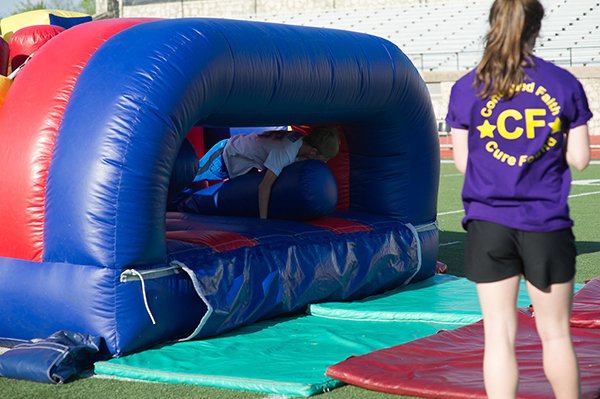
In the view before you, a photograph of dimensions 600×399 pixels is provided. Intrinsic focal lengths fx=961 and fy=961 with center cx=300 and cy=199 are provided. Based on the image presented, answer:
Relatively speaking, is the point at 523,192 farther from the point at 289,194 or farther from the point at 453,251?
the point at 453,251

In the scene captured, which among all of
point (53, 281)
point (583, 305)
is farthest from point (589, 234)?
point (53, 281)

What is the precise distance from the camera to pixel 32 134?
4.73 meters

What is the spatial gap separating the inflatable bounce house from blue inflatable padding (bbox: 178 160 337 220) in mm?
12

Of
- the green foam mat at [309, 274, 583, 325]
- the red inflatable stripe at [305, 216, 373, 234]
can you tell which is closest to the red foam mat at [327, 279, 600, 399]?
the green foam mat at [309, 274, 583, 325]

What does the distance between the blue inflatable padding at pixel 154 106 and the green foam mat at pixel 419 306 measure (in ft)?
3.76

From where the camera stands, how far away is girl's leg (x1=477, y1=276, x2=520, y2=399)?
9.64 ft

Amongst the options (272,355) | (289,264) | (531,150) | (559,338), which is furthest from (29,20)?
(559,338)

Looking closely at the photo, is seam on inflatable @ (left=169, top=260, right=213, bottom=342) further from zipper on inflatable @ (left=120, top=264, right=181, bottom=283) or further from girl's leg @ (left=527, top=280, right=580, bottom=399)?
girl's leg @ (left=527, top=280, right=580, bottom=399)

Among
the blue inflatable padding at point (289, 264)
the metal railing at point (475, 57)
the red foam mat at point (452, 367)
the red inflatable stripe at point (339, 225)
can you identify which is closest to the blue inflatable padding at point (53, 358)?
the blue inflatable padding at point (289, 264)

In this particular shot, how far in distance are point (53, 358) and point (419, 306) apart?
2241 millimetres

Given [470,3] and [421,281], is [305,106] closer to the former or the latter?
[421,281]

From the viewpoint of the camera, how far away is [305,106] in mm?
5477

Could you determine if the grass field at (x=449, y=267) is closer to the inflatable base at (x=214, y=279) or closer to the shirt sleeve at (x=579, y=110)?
the inflatable base at (x=214, y=279)

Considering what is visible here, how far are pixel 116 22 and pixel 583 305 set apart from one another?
115 inches
